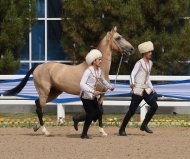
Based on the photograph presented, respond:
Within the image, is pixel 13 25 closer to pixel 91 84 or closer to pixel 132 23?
pixel 132 23

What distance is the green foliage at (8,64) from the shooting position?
22.3 meters

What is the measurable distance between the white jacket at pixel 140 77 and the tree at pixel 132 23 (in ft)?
21.2

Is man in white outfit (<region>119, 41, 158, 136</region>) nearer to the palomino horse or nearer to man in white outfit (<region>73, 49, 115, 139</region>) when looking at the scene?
man in white outfit (<region>73, 49, 115, 139</region>)

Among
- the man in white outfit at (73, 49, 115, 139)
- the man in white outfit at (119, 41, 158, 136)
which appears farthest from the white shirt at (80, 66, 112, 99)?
the man in white outfit at (119, 41, 158, 136)

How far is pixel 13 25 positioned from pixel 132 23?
3450 mm

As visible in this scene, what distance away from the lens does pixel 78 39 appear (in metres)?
22.6

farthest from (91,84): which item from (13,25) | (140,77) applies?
(13,25)

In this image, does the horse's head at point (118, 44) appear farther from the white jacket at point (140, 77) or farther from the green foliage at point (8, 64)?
the green foliage at point (8, 64)

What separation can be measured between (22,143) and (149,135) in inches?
120

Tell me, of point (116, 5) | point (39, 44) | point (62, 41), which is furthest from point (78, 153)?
point (39, 44)

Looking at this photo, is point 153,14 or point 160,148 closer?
point 160,148

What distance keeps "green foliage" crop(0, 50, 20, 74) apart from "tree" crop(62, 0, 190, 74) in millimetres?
1822

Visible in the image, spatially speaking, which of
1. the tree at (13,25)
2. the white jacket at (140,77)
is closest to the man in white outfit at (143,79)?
the white jacket at (140,77)

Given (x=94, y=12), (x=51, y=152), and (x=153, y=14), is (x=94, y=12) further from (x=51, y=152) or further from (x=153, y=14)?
(x=51, y=152)
